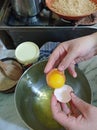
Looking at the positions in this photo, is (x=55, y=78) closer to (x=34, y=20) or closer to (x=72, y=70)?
A: (x=72, y=70)

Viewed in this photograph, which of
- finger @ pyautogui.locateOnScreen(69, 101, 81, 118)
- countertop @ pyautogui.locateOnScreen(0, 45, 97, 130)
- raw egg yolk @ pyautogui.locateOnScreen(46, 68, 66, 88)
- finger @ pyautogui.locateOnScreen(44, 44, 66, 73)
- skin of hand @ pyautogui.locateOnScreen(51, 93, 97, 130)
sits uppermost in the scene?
finger @ pyautogui.locateOnScreen(44, 44, 66, 73)

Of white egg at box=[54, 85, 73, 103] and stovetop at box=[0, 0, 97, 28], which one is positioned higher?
stovetop at box=[0, 0, 97, 28]

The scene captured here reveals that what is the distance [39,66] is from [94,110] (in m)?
0.24

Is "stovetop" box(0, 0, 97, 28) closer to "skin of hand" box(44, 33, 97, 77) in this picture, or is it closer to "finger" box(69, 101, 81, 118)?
"skin of hand" box(44, 33, 97, 77)

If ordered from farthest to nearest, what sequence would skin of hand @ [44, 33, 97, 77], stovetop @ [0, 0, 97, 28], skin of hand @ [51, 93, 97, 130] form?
stovetop @ [0, 0, 97, 28] < skin of hand @ [44, 33, 97, 77] < skin of hand @ [51, 93, 97, 130]

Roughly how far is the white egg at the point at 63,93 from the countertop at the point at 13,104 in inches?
3.8

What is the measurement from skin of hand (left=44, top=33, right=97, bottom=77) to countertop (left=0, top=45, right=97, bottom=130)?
0.24ft

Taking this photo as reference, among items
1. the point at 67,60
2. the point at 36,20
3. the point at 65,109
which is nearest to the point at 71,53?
the point at 67,60

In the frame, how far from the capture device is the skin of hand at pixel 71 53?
65cm

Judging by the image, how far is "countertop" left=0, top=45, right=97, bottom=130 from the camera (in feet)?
2.26

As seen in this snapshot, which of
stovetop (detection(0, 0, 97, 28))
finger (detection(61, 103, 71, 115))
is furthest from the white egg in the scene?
stovetop (detection(0, 0, 97, 28))

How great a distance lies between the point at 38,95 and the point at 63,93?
0.10 metres

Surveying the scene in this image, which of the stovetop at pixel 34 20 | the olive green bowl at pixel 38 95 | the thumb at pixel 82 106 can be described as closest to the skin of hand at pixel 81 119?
the thumb at pixel 82 106

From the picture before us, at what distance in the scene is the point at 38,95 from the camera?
2.38 feet
